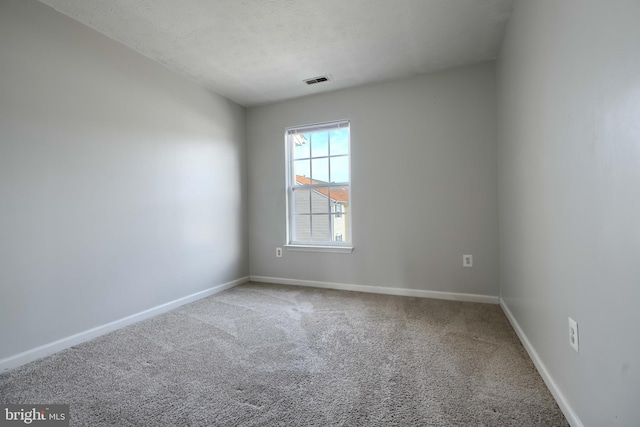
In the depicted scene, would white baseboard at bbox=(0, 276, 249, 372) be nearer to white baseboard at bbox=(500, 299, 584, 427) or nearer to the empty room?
the empty room

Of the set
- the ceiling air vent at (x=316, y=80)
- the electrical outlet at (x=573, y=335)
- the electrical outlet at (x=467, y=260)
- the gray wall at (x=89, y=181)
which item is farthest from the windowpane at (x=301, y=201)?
the electrical outlet at (x=573, y=335)

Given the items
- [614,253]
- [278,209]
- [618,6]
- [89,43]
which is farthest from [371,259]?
[89,43]

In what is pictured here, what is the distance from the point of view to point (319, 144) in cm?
367

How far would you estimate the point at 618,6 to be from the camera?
0.88 metres

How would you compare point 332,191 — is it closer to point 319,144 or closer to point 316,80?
point 319,144

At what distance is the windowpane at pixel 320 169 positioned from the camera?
362 centimetres

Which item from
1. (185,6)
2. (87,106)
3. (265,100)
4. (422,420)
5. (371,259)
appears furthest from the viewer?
(265,100)

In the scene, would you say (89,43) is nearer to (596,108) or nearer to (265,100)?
(265,100)

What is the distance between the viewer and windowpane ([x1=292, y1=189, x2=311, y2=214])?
374 centimetres

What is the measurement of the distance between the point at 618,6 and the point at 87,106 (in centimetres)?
300

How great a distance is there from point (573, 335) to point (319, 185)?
281cm

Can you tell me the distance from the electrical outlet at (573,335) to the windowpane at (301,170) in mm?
2942

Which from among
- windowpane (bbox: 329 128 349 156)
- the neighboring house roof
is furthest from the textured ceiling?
the neighboring house roof

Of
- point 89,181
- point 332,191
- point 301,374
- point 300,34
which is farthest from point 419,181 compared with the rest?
point 89,181
